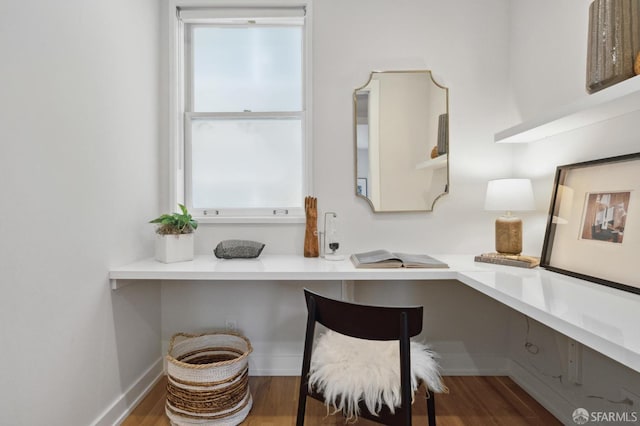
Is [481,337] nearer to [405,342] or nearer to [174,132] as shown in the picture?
[405,342]

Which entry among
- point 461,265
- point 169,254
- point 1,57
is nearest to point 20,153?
point 1,57

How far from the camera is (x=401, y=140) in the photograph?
75.0 inches

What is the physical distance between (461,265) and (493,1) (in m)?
1.71

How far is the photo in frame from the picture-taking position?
1105 millimetres

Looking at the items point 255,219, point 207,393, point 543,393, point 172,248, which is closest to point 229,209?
point 255,219

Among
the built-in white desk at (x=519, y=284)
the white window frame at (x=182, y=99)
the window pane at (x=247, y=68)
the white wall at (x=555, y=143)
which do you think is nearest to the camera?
the built-in white desk at (x=519, y=284)

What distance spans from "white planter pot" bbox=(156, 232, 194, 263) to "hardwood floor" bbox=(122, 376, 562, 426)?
31.6 inches

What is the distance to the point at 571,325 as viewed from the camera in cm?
82

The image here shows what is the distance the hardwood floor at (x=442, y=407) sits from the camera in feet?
4.95


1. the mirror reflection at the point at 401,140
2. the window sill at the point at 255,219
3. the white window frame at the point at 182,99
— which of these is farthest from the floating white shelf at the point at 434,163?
the window sill at the point at 255,219

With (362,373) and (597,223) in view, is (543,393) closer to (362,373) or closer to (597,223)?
(597,223)

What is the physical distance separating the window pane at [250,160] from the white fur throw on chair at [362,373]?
40.7 inches

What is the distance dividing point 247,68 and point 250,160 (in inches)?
24.6

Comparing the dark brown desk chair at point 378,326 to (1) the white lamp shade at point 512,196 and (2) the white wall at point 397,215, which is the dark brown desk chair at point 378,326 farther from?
(1) the white lamp shade at point 512,196
